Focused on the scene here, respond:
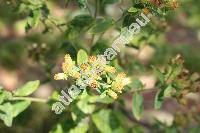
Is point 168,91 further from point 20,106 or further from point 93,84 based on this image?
point 20,106

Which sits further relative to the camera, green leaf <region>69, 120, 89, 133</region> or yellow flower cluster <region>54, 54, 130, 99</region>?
green leaf <region>69, 120, 89, 133</region>

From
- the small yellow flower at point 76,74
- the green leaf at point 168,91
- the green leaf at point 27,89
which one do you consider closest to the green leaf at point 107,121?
the green leaf at point 27,89

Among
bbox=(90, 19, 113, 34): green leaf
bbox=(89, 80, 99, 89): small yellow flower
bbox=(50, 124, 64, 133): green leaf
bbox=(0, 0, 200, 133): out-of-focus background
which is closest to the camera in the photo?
bbox=(89, 80, 99, 89): small yellow flower

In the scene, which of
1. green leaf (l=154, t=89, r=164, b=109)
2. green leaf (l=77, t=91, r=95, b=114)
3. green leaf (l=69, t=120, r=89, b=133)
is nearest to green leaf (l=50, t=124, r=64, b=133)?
green leaf (l=69, t=120, r=89, b=133)

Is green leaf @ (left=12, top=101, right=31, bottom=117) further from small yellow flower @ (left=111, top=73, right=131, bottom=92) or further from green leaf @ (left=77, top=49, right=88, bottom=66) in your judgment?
small yellow flower @ (left=111, top=73, right=131, bottom=92)

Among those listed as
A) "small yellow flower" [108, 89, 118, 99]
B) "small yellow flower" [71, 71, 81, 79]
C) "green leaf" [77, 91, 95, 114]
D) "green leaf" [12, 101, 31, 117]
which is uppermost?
"small yellow flower" [71, 71, 81, 79]

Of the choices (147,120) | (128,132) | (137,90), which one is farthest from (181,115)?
(147,120)
